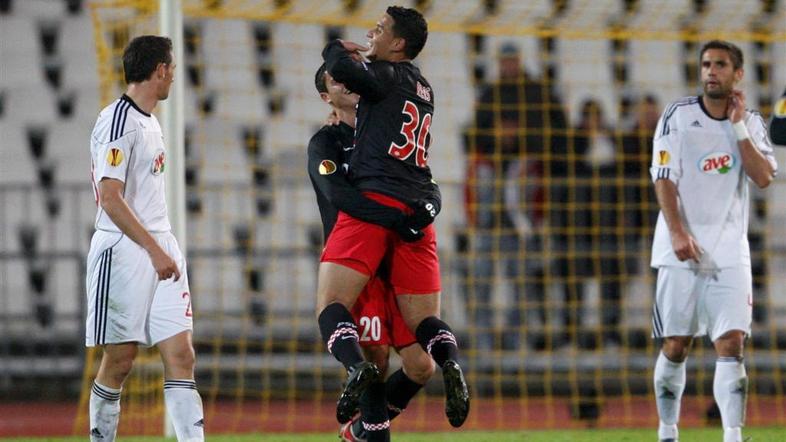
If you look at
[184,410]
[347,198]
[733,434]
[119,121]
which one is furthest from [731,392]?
[119,121]

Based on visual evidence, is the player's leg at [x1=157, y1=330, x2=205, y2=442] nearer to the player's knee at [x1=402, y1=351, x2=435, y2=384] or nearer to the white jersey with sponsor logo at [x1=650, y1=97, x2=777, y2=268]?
the player's knee at [x1=402, y1=351, x2=435, y2=384]

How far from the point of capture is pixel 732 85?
633 cm

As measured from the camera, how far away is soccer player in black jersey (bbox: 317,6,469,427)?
5391 mm

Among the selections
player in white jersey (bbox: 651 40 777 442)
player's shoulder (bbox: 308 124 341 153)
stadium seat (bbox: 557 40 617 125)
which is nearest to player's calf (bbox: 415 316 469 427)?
player's shoulder (bbox: 308 124 341 153)

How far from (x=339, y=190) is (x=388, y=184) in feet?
0.74

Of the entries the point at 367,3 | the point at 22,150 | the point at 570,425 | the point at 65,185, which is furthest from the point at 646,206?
the point at 22,150

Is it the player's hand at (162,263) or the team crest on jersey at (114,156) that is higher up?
the team crest on jersey at (114,156)

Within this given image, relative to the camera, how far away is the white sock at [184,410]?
539 cm

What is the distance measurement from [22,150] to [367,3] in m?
3.41

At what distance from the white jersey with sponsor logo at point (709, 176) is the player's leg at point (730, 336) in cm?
10

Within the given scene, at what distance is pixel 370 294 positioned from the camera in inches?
228

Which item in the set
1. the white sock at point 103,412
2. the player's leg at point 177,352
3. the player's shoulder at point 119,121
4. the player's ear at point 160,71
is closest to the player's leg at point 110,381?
the white sock at point 103,412

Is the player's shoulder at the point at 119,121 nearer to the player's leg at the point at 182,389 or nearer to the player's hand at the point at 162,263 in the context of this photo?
the player's hand at the point at 162,263

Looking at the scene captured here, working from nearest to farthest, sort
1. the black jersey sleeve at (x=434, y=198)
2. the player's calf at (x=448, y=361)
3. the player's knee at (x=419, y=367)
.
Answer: the player's calf at (x=448, y=361), the black jersey sleeve at (x=434, y=198), the player's knee at (x=419, y=367)
